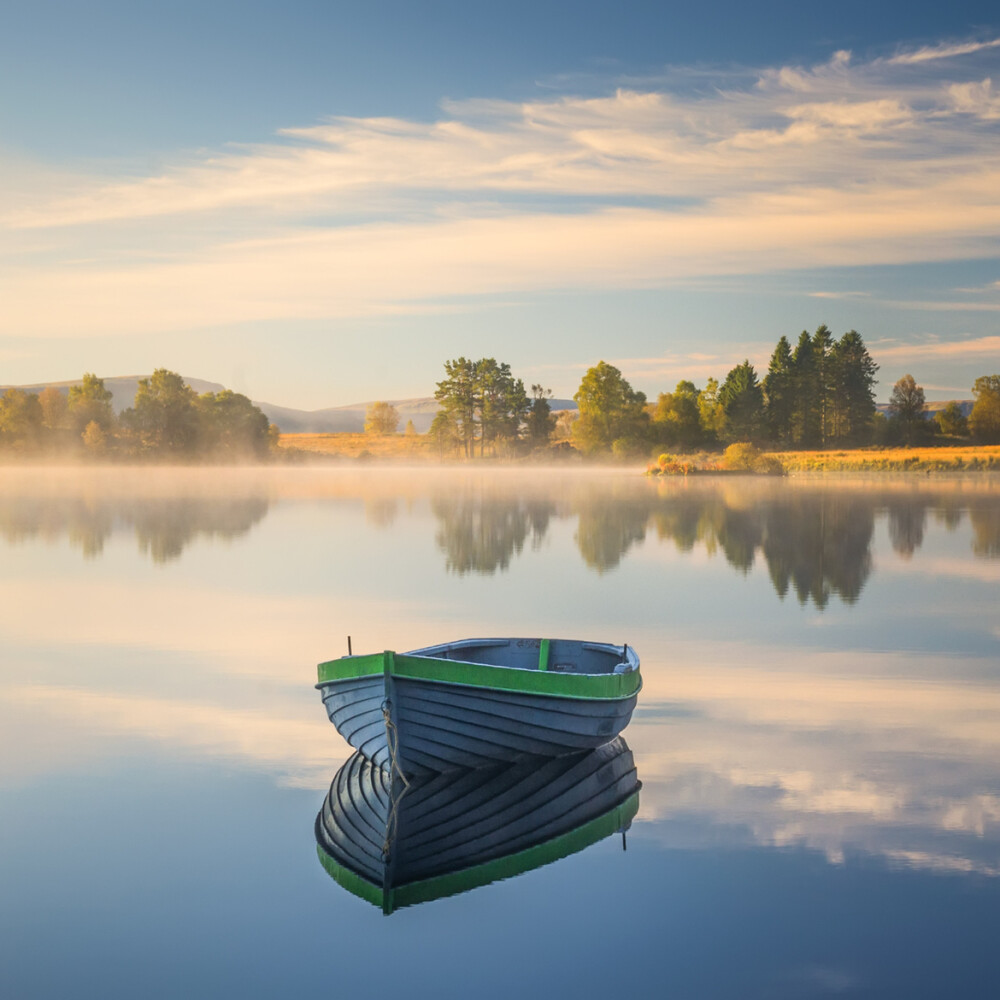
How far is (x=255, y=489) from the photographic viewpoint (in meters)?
80.9


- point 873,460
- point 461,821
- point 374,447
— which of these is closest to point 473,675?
point 461,821

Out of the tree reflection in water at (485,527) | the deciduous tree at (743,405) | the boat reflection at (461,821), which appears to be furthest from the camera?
the deciduous tree at (743,405)

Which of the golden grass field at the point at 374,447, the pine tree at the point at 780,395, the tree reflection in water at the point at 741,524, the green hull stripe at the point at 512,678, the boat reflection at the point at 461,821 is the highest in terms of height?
the pine tree at the point at 780,395

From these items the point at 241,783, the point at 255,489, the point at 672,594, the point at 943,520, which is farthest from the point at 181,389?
the point at 241,783

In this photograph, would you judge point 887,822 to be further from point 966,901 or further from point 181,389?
point 181,389

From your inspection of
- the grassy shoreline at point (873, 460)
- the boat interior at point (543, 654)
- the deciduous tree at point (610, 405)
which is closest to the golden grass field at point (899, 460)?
the grassy shoreline at point (873, 460)

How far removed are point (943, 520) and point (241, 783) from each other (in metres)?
40.9

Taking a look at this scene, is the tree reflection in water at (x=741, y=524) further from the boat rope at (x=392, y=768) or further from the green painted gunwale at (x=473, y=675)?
the boat rope at (x=392, y=768)

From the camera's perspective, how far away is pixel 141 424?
483 feet

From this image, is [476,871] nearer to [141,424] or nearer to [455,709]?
[455,709]

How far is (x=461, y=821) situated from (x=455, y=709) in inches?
35.5

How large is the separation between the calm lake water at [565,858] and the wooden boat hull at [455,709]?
0.85 m

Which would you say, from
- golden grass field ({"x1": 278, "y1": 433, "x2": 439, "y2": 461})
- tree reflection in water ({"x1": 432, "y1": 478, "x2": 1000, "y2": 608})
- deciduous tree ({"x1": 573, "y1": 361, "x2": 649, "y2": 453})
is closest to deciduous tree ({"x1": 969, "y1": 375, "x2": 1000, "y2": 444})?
deciduous tree ({"x1": 573, "y1": 361, "x2": 649, "y2": 453})

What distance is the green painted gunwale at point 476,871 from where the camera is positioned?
8.22 meters
